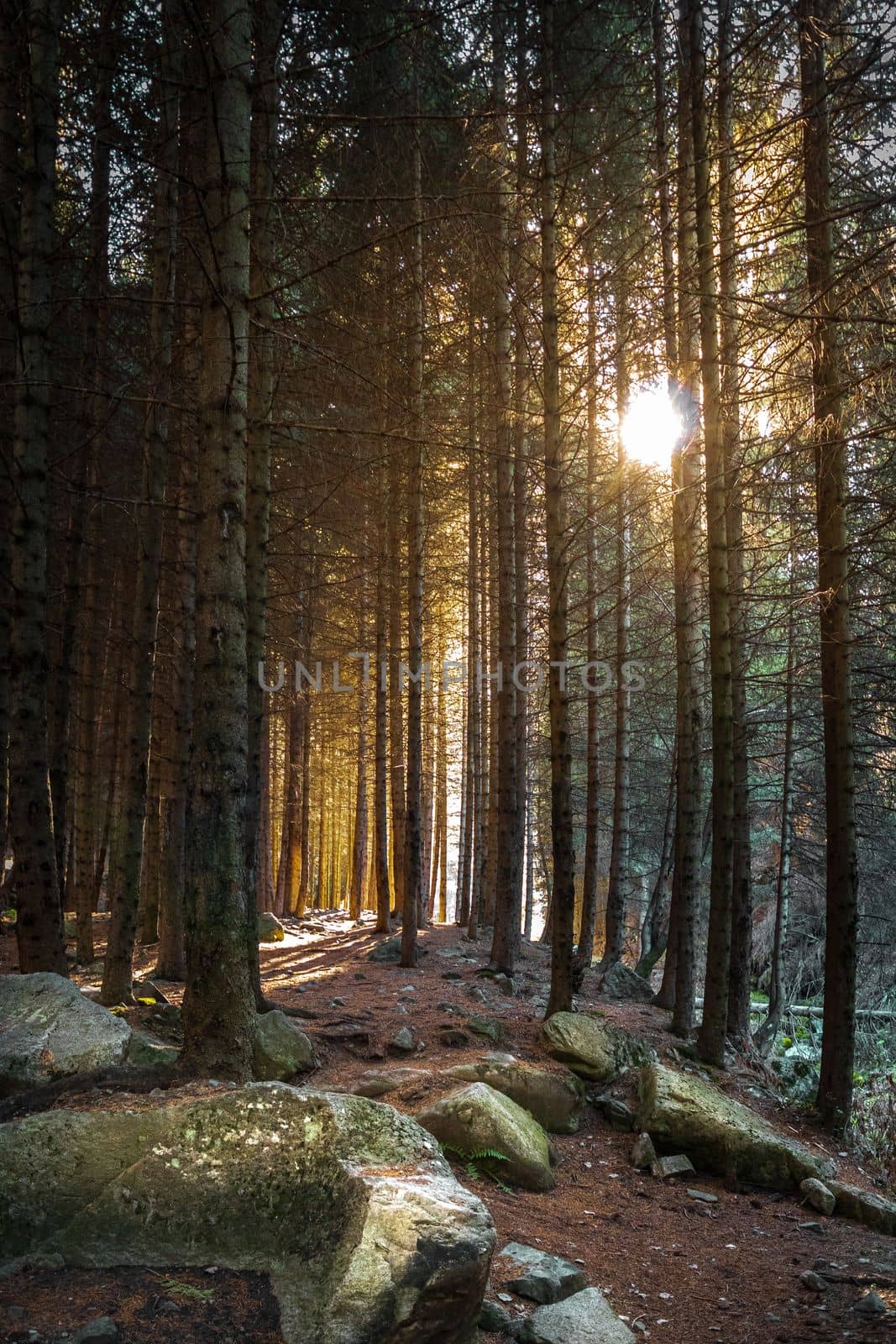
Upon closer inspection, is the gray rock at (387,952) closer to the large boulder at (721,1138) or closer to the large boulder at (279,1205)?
the large boulder at (721,1138)

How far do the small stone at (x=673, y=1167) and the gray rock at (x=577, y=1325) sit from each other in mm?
2629

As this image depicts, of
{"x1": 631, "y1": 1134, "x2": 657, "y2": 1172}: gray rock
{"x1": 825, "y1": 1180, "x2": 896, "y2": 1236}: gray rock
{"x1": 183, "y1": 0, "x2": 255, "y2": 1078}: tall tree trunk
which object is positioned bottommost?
{"x1": 825, "y1": 1180, "x2": 896, "y2": 1236}: gray rock

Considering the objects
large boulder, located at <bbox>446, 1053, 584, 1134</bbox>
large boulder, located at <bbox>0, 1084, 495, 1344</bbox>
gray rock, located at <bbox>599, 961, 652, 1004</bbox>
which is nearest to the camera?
large boulder, located at <bbox>0, 1084, 495, 1344</bbox>

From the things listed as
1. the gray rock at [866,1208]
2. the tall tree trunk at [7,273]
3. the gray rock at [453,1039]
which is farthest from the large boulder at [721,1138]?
the tall tree trunk at [7,273]

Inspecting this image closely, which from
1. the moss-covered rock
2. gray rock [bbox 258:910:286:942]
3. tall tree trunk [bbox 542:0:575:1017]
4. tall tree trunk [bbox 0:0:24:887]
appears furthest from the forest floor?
gray rock [bbox 258:910:286:942]

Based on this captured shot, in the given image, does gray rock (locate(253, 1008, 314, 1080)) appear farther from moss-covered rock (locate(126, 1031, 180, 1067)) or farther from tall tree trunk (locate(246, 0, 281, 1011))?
moss-covered rock (locate(126, 1031, 180, 1067))

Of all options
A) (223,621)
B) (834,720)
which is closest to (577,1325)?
(223,621)

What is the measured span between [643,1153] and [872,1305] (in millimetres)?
2392

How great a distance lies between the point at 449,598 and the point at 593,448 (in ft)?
19.2

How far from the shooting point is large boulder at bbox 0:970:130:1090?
4414 mm

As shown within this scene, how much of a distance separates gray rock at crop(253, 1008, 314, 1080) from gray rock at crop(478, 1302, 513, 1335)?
Answer: 304 centimetres

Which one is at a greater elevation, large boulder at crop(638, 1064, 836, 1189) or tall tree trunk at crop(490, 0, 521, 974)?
tall tree trunk at crop(490, 0, 521, 974)

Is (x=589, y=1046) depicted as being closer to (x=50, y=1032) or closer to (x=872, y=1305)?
(x=872, y=1305)

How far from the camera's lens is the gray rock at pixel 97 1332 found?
2.71m
